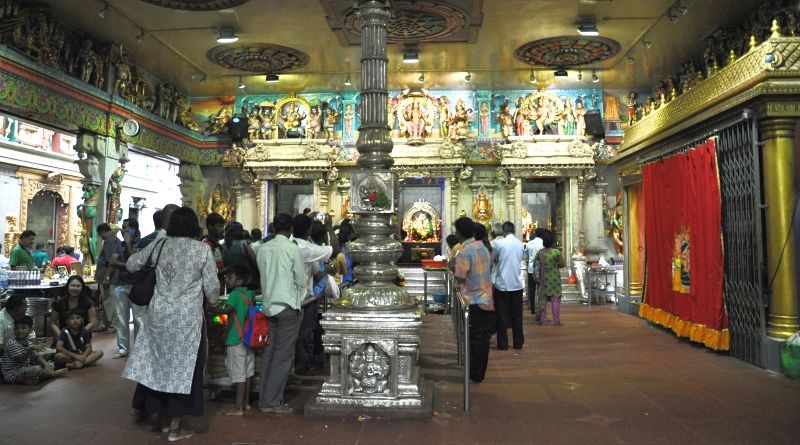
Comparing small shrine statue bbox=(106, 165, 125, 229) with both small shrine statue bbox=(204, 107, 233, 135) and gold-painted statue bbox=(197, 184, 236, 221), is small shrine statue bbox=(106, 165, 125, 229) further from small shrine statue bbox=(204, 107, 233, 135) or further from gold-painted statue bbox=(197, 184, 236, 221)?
small shrine statue bbox=(204, 107, 233, 135)

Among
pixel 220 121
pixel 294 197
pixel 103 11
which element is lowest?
pixel 294 197

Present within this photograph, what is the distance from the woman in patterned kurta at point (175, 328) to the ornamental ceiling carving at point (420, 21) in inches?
254

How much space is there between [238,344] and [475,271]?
94.5 inches

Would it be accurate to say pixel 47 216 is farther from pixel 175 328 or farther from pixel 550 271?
pixel 175 328

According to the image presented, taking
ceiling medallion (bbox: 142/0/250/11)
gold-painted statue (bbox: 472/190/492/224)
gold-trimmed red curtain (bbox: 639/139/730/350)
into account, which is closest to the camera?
gold-trimmed red curtain (bbox: 639/139/730/350)

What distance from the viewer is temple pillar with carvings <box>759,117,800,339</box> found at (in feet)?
20.4

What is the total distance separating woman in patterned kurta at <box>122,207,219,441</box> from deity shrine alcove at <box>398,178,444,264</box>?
11665 millimetres

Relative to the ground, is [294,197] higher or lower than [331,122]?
lower

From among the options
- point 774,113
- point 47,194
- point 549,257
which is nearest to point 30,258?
point 549,257

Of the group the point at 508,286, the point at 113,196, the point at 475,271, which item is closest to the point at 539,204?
the point at 508,286

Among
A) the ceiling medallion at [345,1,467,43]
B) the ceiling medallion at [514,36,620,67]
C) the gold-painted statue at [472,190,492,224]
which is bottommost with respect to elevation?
the gold-painted statue at [472,190,492,224]

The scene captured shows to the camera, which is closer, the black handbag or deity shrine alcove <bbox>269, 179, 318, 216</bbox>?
the black handbag

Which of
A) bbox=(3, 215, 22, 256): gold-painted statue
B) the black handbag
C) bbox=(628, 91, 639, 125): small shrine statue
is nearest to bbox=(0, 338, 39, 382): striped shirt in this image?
the black handbag

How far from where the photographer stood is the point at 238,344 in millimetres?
4613
